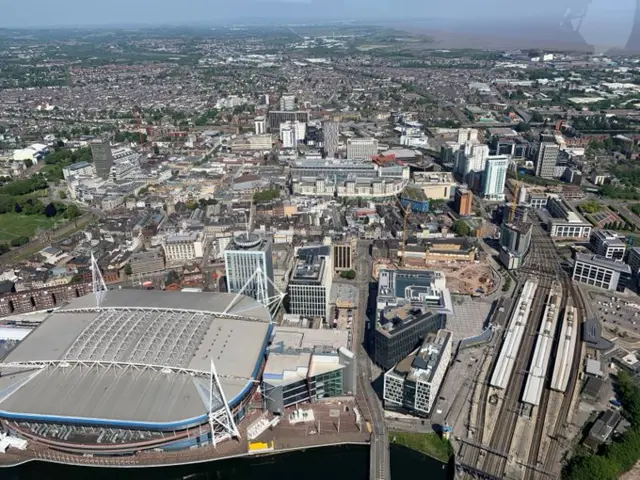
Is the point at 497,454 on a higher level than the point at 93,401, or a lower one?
lower

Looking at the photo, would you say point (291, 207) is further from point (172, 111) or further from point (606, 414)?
point (172, 111)

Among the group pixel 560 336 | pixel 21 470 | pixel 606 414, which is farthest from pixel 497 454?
pixel 21 470

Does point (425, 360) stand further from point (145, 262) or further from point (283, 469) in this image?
point (145, 262)

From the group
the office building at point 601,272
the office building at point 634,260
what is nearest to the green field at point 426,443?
the office building at point 601,272

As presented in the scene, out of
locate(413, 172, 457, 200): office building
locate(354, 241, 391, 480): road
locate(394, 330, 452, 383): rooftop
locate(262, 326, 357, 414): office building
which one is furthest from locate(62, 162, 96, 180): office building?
locate(394, 330, 452, 383): rooftop

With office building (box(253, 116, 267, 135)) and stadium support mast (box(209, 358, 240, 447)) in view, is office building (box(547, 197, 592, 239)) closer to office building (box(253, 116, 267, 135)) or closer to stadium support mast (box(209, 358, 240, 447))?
stadium support mast (box(209, 358, 240, 447))

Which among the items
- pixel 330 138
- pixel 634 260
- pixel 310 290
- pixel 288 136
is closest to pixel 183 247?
pixel 310 290
